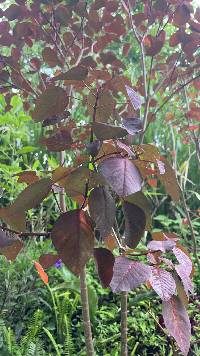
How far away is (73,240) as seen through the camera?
69 cm

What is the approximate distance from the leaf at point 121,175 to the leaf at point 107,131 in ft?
0.13

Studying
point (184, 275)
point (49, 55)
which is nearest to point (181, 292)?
point (184, 275)

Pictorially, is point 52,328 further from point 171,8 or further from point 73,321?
point 171,8

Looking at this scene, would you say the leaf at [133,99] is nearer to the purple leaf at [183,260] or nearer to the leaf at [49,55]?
the purple leaf at [183,260]

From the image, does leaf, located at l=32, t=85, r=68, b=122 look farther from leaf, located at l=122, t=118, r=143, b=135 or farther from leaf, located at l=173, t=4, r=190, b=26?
leaf, located at l=173, t=4, r=190, b=26

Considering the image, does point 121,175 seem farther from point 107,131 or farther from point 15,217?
point 15,217

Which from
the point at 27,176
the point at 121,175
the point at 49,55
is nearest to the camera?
the point at 121,175

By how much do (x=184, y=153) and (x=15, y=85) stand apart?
2571 mm

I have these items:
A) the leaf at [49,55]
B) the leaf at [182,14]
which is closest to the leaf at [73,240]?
the leaf at [49,55]

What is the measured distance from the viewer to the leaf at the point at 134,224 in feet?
2.42

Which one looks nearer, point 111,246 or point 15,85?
point 111,246

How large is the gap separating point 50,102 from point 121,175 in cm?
20

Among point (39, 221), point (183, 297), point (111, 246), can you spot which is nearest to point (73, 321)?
point (39, 221)

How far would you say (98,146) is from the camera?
2.30ft
